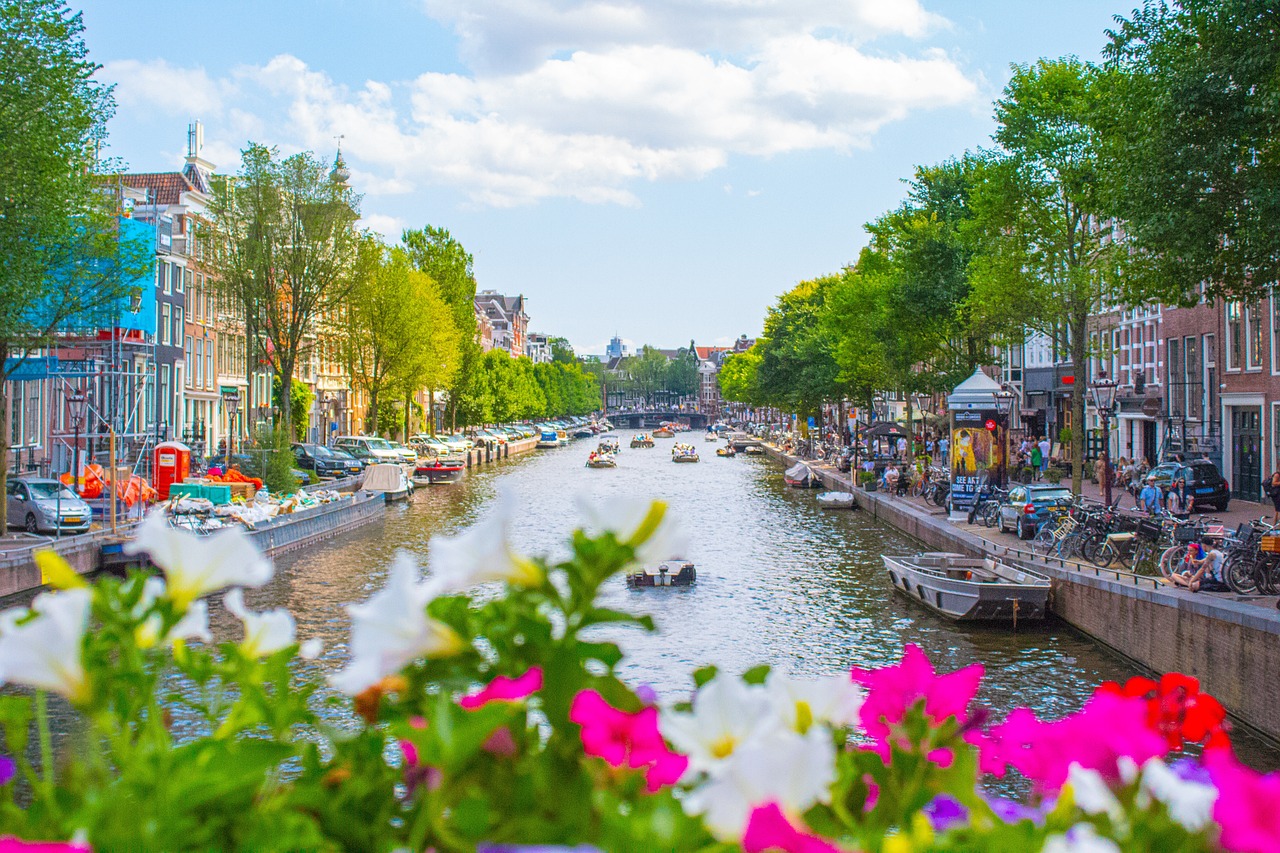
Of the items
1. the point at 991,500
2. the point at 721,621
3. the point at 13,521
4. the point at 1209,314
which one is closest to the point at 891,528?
the point at 991,500

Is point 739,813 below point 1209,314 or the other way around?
below

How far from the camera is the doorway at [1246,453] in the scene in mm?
38062

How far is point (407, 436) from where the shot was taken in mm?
87875

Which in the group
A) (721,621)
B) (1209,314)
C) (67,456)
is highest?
(1209,314)

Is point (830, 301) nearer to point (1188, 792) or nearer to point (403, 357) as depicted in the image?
point (403, 357)

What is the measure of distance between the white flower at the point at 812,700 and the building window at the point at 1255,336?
132ft

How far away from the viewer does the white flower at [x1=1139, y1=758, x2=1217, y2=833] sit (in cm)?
193

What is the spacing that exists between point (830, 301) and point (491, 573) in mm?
70790

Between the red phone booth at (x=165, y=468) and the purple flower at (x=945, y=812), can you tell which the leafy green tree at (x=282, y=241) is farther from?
the purple flower at (x=945, y=812)

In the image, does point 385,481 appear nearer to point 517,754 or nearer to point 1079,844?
point 517,754

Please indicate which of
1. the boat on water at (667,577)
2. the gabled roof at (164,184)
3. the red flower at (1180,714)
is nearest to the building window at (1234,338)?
the boat on water at (667,577)

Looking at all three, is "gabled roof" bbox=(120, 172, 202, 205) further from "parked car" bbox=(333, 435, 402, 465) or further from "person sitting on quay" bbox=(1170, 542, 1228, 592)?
"person sitting on quay" bbox=(1170, 542, 1228, 592)

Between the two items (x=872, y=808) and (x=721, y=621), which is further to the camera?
(x=721, y=621)

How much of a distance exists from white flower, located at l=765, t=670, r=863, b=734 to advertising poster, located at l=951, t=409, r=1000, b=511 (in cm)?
3741
